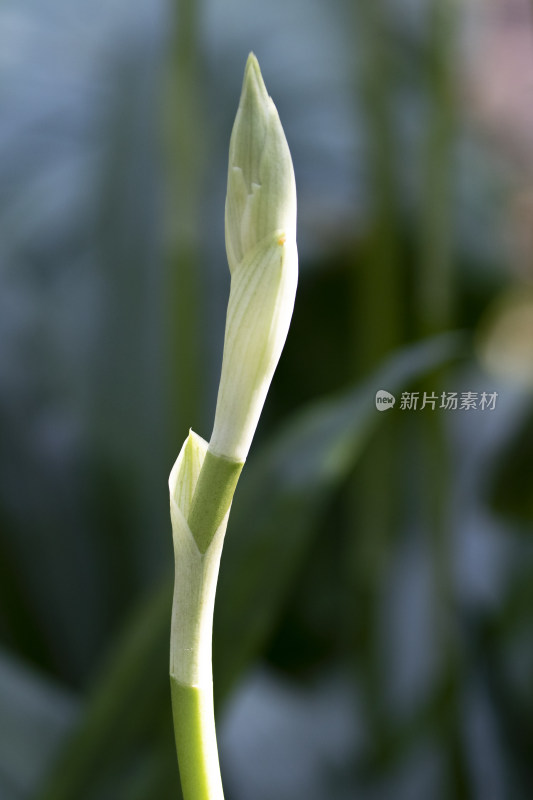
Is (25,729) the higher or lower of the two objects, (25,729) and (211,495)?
the lower

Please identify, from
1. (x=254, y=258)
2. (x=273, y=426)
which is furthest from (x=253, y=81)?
(x=273, y=426)

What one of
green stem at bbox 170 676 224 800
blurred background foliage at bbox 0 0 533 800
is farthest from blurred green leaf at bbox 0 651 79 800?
green stem at bbox 170 676 224 800

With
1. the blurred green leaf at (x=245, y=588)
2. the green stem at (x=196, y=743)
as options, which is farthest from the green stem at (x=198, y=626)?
the blurred green leaf at (x=245, y=588)

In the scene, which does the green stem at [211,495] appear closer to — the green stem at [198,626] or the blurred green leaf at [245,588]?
the green stem at [198,626]

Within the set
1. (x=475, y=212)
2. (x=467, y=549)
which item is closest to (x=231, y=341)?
(x=467, y=549)

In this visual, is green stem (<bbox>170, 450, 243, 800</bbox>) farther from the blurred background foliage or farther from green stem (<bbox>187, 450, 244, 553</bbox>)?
the blurred background foliage

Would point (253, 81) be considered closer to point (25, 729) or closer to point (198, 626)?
point (198, 626)

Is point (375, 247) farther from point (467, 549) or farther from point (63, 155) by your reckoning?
point (63, 155)
